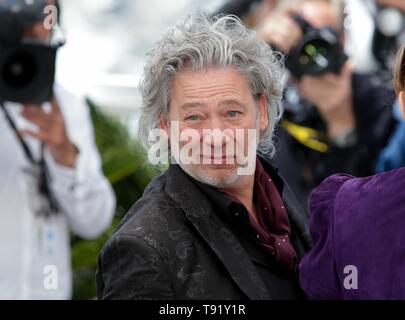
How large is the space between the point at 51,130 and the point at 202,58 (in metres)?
1.11

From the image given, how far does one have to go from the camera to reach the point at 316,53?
3557mm

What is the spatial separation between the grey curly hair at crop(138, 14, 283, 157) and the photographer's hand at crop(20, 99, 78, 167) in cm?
91

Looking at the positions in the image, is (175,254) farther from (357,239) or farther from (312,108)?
(312,108)

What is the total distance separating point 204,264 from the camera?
5.53ft

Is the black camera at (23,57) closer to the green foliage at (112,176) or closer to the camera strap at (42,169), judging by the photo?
the camera strap at (42,169)

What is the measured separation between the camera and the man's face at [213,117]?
5.82 ft

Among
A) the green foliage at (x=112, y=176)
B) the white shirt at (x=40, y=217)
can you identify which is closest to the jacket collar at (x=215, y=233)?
the white shirt at (x=40, y=217)

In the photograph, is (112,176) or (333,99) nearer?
(333,99)

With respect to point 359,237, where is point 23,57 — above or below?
above

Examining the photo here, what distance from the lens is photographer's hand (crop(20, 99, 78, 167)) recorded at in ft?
9.09

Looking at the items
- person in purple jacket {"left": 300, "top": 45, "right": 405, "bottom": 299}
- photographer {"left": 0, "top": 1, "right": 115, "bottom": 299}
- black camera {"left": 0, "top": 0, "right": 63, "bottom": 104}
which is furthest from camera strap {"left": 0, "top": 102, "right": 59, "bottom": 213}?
person in purple jacket {"left": 300, "top": 45, "right": 405, "bottom": 299}

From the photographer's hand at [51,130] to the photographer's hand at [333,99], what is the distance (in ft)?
3.92

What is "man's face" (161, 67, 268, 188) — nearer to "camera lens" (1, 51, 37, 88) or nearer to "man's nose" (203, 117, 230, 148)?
"man's nose" (203, 117, 230, 148)

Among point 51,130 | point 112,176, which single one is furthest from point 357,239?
point 112,176
